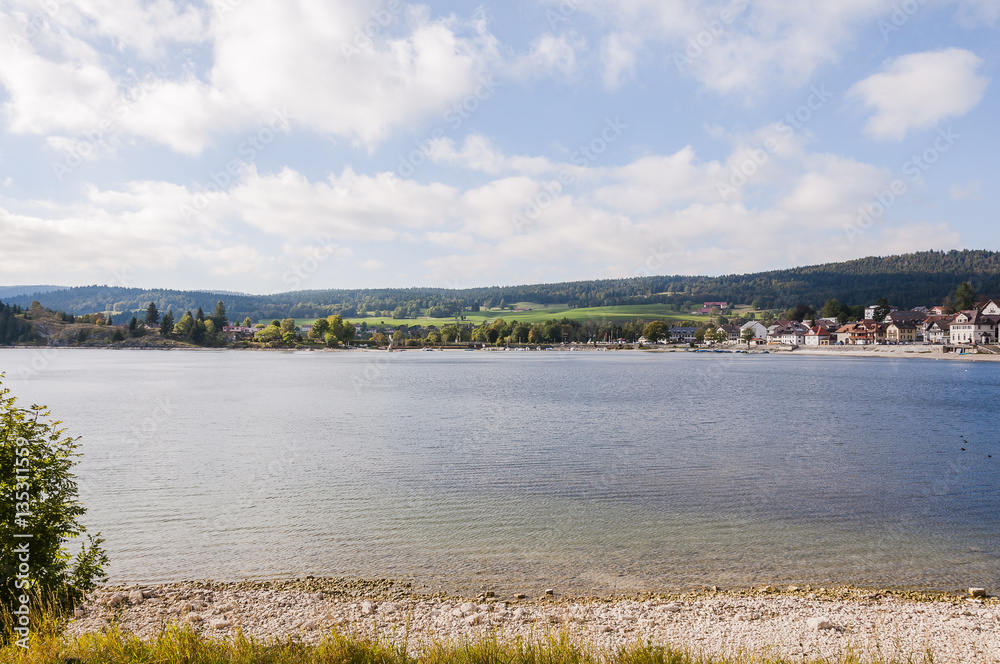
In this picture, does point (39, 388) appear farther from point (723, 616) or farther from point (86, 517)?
point (723, 616)

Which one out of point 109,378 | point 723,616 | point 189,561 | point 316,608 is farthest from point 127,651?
point 109,378

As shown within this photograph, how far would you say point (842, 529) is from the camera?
12789mm

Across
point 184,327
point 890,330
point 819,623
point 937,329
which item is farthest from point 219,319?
point 937,329

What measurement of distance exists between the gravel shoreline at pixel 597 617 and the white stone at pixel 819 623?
0.05ft

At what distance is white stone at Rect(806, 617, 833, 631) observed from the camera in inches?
305

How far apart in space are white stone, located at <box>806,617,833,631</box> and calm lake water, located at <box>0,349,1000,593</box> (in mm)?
2076

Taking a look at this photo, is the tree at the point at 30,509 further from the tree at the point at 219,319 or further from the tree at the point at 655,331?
the tree at the point at 219,319

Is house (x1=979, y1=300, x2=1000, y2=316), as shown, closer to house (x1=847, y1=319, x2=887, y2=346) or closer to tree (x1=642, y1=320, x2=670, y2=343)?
house (x1=847, y1=319, x2=887, y2=346)

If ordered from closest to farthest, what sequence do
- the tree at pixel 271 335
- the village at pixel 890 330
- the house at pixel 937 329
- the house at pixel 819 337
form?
the village at pixel 890 330 → the house at pixel 937 329 → the house at pixel 819 337 → the tree at pixel 271 335

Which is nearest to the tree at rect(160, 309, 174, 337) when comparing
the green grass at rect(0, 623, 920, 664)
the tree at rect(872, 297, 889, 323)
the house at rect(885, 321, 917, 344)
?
the green grass at rect(0, 623, 920, 664)

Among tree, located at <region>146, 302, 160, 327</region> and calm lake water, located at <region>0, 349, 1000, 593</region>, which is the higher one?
tree, located at <region>146, 302, 160, 327</region>

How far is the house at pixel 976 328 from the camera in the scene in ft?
439

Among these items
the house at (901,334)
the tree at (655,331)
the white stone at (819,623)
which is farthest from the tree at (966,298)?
the white stone at (819,623)

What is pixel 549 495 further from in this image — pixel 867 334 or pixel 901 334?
pixel 901 334
